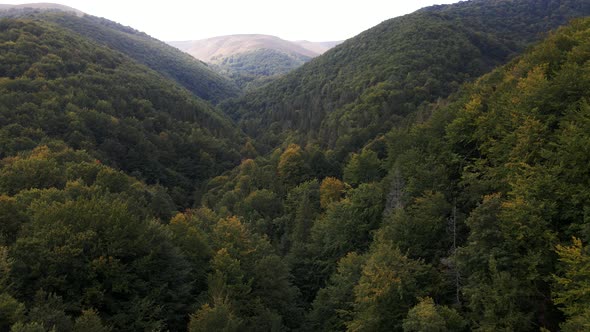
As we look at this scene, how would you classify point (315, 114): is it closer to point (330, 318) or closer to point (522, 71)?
point (522, 71)

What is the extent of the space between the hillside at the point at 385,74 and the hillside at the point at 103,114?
27921 millimetres

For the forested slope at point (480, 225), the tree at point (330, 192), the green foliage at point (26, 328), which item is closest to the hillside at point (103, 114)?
the tree at point (330, 192)

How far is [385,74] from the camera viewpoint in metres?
115

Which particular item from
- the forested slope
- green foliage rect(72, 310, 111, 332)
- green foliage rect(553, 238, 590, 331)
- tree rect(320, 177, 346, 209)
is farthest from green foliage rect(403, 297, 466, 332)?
tree rect(320, 177, 346, 209)

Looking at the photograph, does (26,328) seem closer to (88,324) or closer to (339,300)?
(88,324)

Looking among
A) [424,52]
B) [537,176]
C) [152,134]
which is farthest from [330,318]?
[424,52]

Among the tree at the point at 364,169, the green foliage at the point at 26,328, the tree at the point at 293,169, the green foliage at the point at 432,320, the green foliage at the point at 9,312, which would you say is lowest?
the tree at the point at 293,169

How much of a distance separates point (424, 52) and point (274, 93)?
8032 centimetres

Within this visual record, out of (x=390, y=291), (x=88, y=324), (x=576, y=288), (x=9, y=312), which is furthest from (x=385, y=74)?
(x=9, y=312)

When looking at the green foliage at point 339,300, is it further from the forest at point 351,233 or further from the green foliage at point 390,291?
the green foliage at point 390,291

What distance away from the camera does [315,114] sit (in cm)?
13438

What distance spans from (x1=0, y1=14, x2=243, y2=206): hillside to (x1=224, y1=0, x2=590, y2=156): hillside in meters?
27.9

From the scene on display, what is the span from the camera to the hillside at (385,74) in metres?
99.1

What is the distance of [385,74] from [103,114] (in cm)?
7846
